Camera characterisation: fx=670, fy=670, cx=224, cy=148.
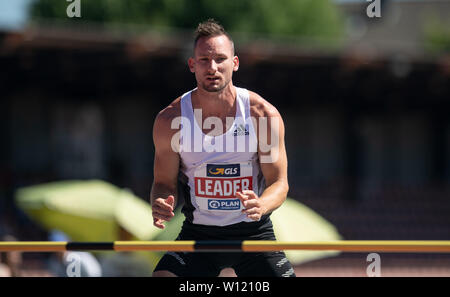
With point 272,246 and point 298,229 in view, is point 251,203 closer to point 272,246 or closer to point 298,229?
point 272,246

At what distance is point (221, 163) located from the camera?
13.3 ft

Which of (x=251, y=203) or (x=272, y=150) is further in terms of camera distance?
(x=272, y=150)

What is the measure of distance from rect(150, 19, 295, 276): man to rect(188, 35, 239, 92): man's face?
0.02 metres

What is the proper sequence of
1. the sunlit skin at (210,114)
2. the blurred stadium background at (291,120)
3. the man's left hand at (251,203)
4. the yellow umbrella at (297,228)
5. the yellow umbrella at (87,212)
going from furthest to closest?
the blurred stadium background at (291,120) < the yellow umbrella at (87,212) < the yellow umbrella at (297,228) < the sunlit skin at (210,114) < the man's left hand at (251,203)

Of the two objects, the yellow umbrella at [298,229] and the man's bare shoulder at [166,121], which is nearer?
the man's bare shoulder at [166,121]

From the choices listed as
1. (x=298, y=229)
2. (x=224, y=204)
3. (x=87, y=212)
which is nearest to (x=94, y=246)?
(x=224, y=204)

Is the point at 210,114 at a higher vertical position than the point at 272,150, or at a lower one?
higher

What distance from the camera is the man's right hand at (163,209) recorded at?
3.81m

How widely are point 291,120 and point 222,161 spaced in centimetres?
1409

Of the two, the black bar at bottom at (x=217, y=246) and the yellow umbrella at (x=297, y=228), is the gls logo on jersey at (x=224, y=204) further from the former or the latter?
the yellow umbrella at (x=297, y=228)

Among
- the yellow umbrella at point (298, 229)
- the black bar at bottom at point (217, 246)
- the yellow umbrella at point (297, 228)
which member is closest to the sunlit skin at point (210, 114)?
the black bar at bottom at point (217, 246)

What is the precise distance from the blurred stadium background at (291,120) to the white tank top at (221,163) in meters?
7.63
